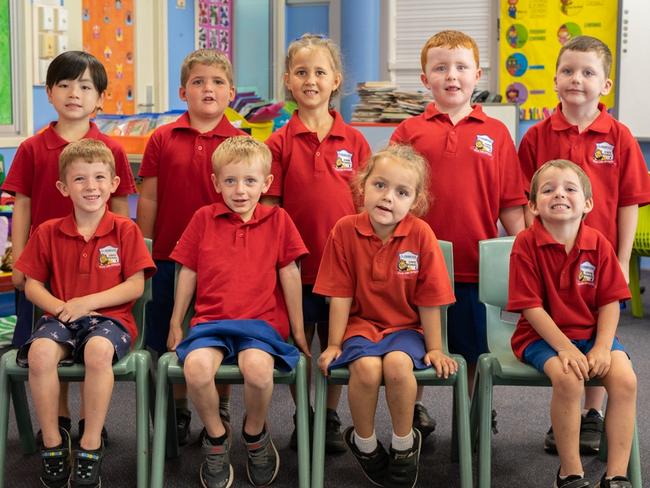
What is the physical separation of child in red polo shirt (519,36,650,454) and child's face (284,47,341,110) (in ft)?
2.25

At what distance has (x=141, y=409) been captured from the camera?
7.49 ft

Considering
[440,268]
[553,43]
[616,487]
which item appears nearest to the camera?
[616,487]

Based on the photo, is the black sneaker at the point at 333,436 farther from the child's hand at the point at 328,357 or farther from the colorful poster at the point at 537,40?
the colorful poster at the point at 537,40

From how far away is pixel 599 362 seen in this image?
86.8 inches

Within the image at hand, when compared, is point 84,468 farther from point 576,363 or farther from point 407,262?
point 576,363

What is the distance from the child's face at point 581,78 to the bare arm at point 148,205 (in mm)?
1261

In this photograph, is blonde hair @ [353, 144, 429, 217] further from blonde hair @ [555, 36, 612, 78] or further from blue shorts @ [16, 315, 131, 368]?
blue shorts @ [16, 315, 131, 368]

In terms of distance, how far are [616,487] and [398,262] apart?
2.56 feet

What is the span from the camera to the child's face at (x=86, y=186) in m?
2.46

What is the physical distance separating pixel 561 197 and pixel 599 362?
0.43 meters

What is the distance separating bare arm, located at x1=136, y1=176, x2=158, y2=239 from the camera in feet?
9.04

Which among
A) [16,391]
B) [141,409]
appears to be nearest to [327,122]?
[141,409]

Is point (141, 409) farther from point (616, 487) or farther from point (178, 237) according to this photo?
point (616, 487)


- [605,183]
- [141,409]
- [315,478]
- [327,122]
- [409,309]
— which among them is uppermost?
[327,122]
